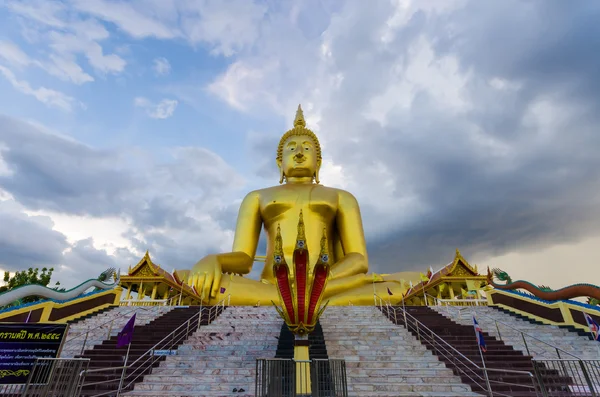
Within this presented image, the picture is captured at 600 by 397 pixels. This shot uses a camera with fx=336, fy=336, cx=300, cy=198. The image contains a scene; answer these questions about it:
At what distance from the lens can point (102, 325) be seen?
920 cm

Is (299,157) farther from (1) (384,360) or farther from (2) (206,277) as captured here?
(1) (384,360)

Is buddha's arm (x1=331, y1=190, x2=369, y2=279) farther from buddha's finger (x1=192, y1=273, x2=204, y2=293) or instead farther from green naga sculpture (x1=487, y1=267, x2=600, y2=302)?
green naga sculpture (x1=487, y1=267, x2=600, y2=302)

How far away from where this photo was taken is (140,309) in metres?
11.2

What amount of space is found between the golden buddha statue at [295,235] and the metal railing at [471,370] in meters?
4.22

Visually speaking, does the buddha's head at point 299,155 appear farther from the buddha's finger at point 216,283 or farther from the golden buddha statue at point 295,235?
the buddha's finger at point 216,283

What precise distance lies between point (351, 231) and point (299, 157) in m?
4.63

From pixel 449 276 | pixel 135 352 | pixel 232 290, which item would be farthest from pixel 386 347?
pixel 449 276

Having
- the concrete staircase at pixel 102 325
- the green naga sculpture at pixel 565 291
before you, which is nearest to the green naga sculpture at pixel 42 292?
the concrete staircase at pixel 102 325

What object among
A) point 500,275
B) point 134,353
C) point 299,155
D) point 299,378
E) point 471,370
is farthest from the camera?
point 500,275

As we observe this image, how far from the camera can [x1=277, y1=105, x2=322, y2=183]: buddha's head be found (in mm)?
17391

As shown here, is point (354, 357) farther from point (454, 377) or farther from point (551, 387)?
point (551, 387)

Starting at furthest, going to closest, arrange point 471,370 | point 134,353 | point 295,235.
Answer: point 295,235 → point 134,353 → point 471,370

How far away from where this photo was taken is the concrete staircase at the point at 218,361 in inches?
232

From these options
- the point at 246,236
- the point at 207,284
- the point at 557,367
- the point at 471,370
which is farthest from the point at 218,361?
the point at 246,236
